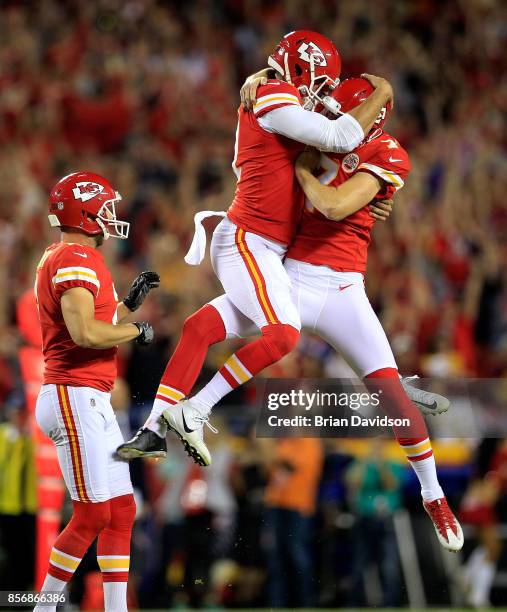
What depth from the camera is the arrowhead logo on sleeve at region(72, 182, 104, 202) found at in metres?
5.80

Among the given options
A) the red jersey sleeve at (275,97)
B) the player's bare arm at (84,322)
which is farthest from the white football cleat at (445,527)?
the red jersey sleeve at (275,97)

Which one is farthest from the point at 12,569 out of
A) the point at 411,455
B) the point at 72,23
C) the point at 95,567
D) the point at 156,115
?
the point at 72,23

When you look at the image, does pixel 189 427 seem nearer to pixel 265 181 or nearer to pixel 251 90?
pixel 265 181

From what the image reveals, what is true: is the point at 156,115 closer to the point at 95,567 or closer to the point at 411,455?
the point at 95,567

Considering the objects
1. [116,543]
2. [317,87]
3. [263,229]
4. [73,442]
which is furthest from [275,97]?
[116,543]

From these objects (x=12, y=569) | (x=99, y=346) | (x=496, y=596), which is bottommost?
(x=496, y=596)

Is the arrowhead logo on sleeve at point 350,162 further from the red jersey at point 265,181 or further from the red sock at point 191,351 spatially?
the red sock at point 191,351

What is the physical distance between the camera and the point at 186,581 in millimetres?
8953

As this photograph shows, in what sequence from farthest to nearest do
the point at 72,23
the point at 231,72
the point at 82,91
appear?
the point at 72,23
the point at 231,72
the point at 82,91

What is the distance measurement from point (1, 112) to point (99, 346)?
726cm

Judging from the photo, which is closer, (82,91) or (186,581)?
(186,581)

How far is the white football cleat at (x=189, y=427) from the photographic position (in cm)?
566

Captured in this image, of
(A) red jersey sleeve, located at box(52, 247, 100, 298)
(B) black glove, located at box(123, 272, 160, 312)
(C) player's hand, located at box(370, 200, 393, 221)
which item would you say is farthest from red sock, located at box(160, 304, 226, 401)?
(C) player's hand, located at box(370, 200, 393, 221)

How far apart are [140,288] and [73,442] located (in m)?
0.87
